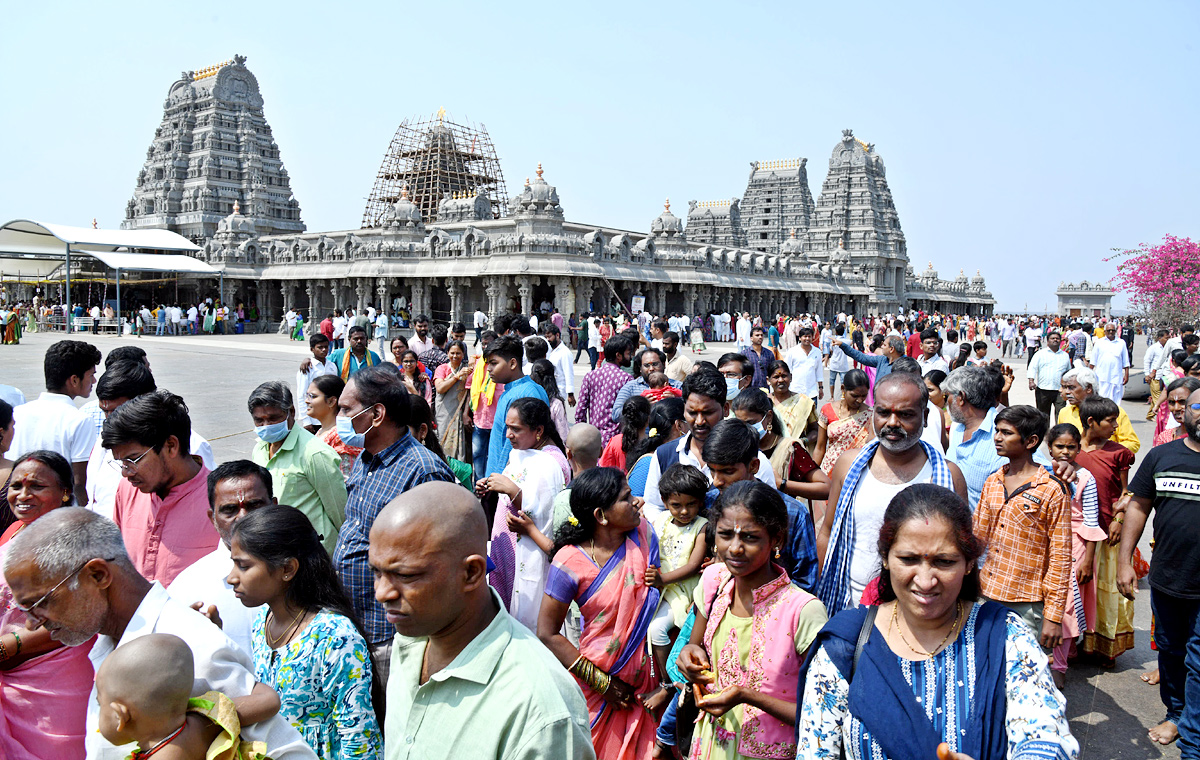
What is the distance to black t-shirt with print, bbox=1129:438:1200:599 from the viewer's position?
369 cm

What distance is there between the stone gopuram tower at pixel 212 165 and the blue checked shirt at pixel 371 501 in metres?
Answer: 48.1

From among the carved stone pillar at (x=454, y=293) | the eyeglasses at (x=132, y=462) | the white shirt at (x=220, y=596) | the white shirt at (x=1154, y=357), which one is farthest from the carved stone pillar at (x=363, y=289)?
the white shirt at (x=220, y=596)

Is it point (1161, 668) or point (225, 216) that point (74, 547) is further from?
point (225, 216)

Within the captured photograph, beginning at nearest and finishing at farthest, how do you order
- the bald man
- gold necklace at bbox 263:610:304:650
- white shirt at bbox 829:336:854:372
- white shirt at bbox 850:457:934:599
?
the bald man, gold necklace at bbox 263:610:304:650, white shirt at bbox 850:457:934:599, white shirt at bbox 829:336:854:372

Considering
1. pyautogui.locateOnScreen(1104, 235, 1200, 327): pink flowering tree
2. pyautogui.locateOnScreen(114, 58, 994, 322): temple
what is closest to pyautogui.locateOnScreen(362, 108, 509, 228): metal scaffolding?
pyautogui.locateOnScreen(114, 58, 994, 322): temple

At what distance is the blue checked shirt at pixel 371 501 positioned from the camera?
318cm

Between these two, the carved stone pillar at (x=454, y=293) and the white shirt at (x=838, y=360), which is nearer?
the white shirt at (x=838, y=360)

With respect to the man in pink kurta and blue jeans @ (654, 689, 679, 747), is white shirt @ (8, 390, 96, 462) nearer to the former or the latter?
the man in pink kurta

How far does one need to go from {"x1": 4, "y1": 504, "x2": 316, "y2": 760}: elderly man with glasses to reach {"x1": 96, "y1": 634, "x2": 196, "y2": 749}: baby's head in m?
0.21

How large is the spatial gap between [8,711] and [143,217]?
5405 cm

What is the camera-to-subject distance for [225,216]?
4734cm

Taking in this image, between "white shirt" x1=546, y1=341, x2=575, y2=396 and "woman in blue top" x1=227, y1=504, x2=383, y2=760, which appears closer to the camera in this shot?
"woman in blue top" x1=227, y1=504, x2=383, y2=760

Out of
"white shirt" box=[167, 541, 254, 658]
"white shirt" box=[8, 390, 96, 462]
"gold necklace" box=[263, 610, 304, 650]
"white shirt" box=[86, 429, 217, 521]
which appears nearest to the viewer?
"gold necklace" box=[263, 610, 304, 650]

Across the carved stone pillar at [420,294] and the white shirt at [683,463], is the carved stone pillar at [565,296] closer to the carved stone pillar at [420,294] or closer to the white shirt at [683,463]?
the carved stone pillar at [420,294]
